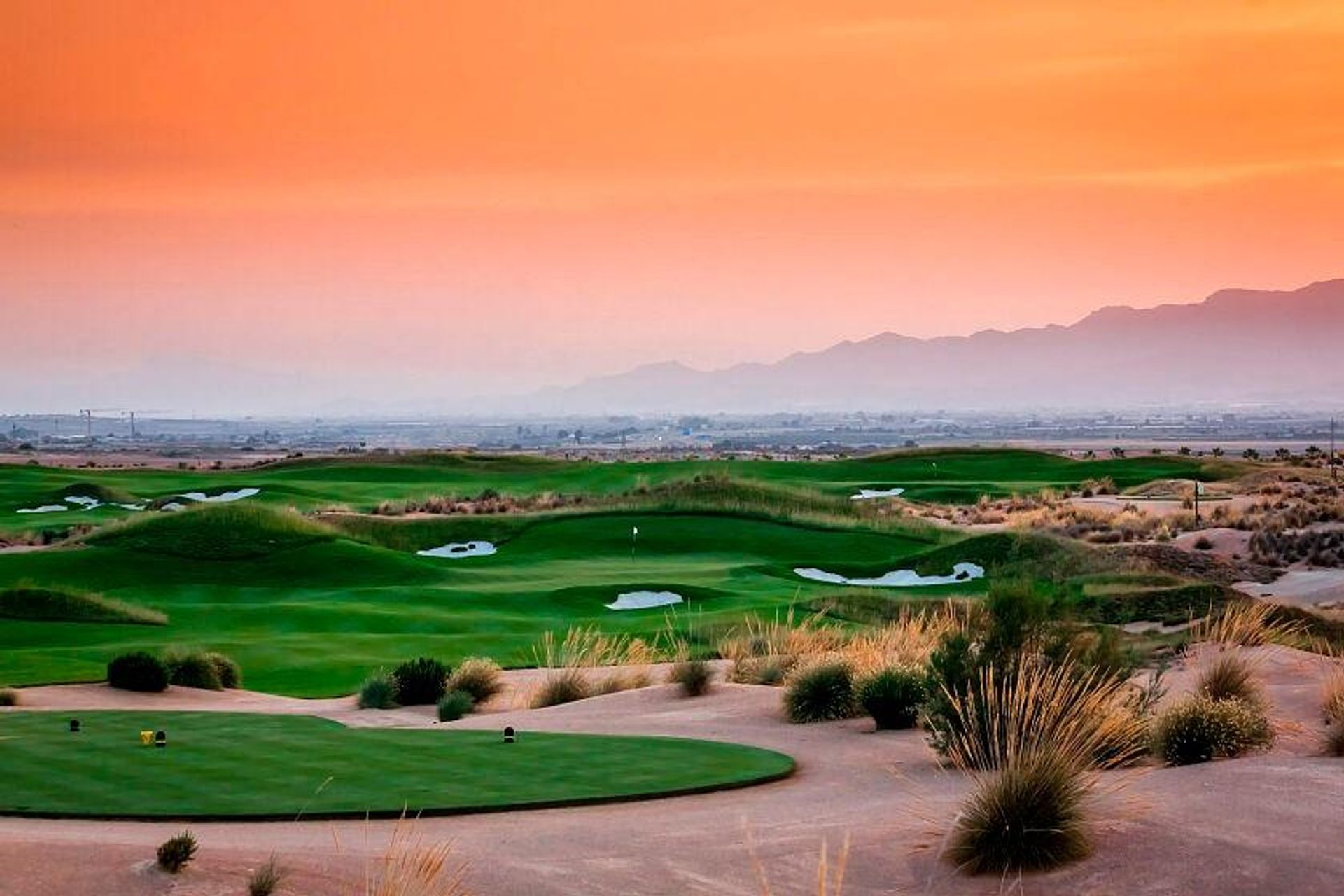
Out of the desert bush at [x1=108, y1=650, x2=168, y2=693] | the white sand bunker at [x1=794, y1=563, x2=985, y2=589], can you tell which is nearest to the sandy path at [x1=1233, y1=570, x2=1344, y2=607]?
the white sand bunker at [x1=794, y1=563, x2=985, y2=589]

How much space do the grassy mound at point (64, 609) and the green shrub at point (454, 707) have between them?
15.9m

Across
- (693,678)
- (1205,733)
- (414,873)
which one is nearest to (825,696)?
(693,678)

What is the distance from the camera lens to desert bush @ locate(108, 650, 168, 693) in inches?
1101

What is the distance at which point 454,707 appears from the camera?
25672 mm

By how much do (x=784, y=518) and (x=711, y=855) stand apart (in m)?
46.0

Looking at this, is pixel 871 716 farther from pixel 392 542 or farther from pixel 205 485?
pixel 205 485

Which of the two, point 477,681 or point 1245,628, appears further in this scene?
point 477,681

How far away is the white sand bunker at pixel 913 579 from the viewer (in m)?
48.2

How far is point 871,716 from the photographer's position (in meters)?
23.2

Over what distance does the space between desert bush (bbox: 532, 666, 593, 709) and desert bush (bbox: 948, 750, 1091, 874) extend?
42.2 feet

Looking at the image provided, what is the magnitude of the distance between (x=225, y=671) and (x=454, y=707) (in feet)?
21.0

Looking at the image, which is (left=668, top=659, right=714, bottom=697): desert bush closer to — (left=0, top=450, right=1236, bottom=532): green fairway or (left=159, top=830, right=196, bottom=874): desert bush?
(left=159, top=830, right=196, bottom=874): desert bush

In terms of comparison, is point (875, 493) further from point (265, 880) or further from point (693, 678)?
point (265, 880)

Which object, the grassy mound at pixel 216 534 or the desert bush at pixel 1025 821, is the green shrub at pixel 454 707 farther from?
the grassy mound at pixel 216 534
